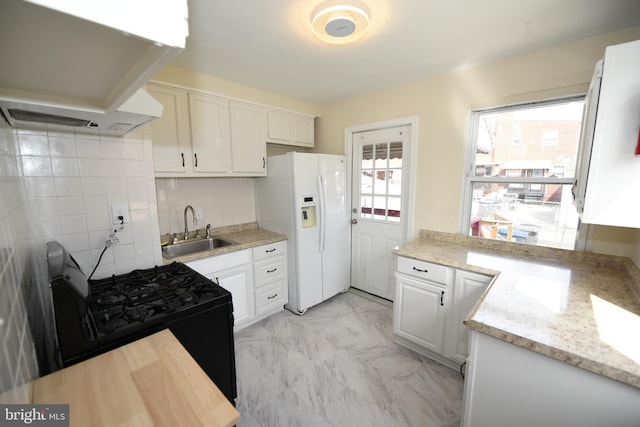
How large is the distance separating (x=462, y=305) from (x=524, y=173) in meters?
1.18

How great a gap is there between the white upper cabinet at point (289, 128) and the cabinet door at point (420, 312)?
1928 millimetres

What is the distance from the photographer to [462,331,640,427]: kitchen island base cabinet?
916mm

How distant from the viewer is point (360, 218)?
317cm

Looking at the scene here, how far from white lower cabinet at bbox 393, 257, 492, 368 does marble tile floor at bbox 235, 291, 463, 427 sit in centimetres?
17

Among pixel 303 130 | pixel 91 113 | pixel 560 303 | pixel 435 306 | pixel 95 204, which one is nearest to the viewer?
pixel 91 113

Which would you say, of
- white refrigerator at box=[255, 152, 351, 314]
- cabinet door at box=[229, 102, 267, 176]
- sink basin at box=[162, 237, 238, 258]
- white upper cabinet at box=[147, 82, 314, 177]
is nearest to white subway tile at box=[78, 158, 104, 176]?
white upper cabinet at box=[147, 82, 314, 177]

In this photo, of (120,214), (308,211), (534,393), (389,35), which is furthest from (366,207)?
(120,214)

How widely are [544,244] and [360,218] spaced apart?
1712 mm

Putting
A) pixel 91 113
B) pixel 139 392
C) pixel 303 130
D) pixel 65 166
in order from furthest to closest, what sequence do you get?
pixel 303 130, pixel 65 166, pixel 91 113, pixel 139 392

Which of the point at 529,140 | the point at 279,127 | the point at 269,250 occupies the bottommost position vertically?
the point at 269,250

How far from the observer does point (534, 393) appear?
1.05 meters

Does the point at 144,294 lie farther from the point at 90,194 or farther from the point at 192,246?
the point at 192,246

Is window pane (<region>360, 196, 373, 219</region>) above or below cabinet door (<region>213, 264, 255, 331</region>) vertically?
above

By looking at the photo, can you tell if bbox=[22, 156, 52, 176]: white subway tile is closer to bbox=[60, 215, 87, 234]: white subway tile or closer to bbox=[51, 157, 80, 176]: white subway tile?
bbox=[51, 157, 80, 176]: white subway tile
